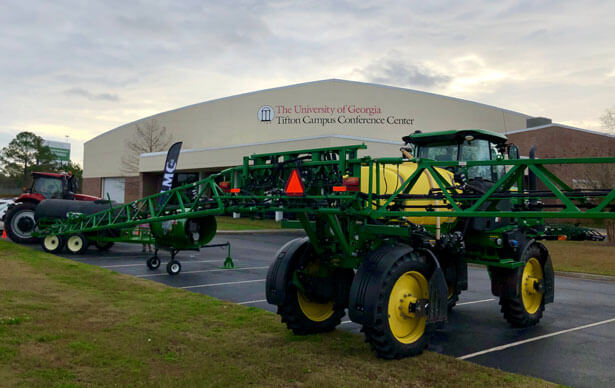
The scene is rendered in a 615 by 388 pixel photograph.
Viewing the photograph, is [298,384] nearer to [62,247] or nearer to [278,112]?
[62,247]

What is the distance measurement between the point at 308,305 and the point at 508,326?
333 cm

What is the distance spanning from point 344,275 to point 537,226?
391 cm

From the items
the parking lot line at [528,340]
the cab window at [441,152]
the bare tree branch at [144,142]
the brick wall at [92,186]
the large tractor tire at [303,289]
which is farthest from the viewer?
the brick wall at [92,186]

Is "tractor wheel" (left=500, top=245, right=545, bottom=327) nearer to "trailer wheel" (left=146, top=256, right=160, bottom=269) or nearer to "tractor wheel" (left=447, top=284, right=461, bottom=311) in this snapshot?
"tractor wheel" (left=447, top=284, right=461, bottom=311)

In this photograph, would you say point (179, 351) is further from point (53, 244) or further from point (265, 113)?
point (265, 113)

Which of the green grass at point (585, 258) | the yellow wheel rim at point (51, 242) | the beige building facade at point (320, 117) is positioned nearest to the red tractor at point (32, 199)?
the yellow wheel rim at point (51, 242)

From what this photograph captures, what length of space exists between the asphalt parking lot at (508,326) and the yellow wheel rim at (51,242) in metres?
1.55

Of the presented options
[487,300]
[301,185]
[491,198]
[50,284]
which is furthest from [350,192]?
[50,284]

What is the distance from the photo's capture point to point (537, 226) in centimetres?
883

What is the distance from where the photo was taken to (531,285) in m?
8.09

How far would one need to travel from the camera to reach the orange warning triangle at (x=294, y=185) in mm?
6252

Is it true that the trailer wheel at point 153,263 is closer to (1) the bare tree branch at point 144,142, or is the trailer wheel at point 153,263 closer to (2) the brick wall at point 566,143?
(2) the brick wall at point 566,143

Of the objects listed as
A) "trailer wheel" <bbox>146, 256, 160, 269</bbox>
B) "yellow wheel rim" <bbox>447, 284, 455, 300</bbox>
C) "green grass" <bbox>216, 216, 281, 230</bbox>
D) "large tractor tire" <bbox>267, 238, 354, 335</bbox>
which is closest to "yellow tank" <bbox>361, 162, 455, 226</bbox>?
"large tractor tire" <bbox>267, 238, 354, 335</bbox>

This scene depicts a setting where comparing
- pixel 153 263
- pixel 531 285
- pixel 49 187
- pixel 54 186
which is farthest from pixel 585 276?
pixel 49 187
